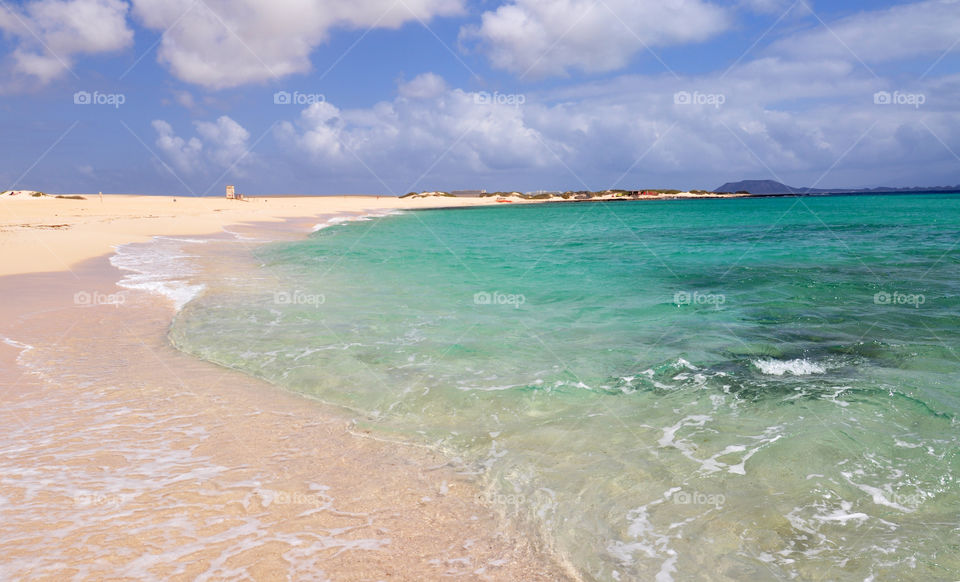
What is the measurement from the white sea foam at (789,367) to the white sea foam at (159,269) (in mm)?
11691

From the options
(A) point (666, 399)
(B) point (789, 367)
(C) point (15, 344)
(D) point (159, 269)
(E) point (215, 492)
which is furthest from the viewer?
(D) point (159, 269)

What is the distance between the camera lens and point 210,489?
15.9 feet

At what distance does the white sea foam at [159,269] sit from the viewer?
14.6m

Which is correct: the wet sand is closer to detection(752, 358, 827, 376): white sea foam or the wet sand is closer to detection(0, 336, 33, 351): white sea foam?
detection(0, 336, 33, 351): white sea foam

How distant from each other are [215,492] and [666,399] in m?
5.31

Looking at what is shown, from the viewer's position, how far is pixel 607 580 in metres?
3.91

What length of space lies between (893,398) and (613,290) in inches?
354

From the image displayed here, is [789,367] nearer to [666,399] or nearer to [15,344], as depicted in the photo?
[666,399]

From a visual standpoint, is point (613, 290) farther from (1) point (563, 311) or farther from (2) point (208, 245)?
(2) point (208, 245)

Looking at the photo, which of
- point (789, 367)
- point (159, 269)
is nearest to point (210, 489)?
point (789, 367)

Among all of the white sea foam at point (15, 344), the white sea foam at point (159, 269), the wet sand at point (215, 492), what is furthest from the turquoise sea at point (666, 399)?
Answer: the white sea foam at point (15, 344)

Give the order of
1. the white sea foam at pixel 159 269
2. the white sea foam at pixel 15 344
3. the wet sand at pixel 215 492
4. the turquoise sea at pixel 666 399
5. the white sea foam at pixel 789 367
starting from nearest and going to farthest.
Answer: the wet sand at pixel 215 492 → the turquoise sea at pixel 666 399 → the white sea foam at pixel 789 367 → the white sea foam at pixel 15 344 → the white sea foam at pixel 159 269

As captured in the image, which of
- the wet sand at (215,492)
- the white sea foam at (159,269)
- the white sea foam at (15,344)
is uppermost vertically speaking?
the white sea foam at (159,269)

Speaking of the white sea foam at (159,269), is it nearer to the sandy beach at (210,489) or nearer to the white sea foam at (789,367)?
the sandy beach at (210,489)
